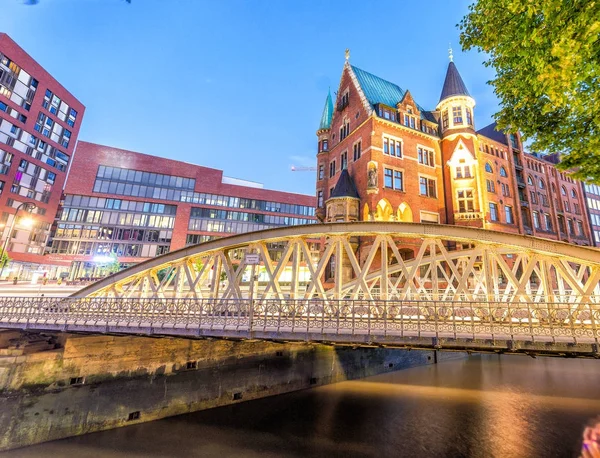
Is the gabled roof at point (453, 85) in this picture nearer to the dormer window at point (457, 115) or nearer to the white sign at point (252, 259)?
the dormer window at point (457, 115)

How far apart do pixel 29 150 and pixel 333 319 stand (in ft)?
198

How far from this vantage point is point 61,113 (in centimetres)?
5141

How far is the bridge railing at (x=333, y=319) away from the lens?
771cm

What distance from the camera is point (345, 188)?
2498 centimetres

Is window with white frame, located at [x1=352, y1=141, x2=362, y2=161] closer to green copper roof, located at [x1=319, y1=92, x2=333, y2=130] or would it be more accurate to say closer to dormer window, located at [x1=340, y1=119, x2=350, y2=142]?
dormer window, located at [x1=340, y1=119, x2=350, y2=142]

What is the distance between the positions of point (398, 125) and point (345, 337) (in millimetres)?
23442

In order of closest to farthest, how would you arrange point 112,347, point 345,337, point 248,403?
point 345,337
point 112,347
point 248,403

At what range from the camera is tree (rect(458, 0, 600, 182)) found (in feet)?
20.1

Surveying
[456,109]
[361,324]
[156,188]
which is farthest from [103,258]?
[456,109]

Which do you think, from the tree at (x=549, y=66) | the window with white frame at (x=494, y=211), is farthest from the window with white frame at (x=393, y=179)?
the tree at (x=549, y=66)

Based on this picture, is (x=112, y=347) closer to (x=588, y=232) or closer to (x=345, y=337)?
(x=345, y=337)

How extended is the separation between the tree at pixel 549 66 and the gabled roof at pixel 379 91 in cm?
1840

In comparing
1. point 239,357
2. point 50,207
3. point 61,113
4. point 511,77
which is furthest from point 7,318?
point 61,113

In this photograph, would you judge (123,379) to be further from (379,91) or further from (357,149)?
(379,91)
